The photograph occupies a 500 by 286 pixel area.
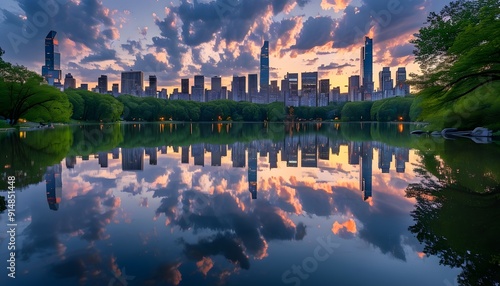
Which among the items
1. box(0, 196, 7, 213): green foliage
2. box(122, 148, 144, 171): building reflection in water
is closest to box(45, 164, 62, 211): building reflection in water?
box(0, 196, 7, 213): green foliage

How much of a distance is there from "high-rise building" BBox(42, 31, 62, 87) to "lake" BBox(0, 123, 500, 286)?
152898mm

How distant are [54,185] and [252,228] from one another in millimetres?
7575

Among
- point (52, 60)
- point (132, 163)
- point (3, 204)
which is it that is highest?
point (52, 60)

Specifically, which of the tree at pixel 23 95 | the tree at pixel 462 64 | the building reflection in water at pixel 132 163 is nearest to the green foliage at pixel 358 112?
the tree at pixel 462 64

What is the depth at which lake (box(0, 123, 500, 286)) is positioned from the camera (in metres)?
4.96

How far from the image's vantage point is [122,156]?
1858 cm

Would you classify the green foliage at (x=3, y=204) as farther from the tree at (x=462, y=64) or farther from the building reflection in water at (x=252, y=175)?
the tree at (x=462, y=64)

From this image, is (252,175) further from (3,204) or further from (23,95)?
(23,95)

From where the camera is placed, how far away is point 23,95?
54.0m

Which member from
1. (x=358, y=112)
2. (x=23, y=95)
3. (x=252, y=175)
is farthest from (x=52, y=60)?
(x=252, y=175)

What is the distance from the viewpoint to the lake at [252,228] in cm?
496

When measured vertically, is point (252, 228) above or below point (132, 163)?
below

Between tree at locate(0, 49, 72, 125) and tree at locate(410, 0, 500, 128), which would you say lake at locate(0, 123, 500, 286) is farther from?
tree at locate(0, 49, 72, 125)

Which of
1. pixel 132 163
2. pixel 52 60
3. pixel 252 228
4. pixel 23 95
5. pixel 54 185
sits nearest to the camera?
pixel 252 228
